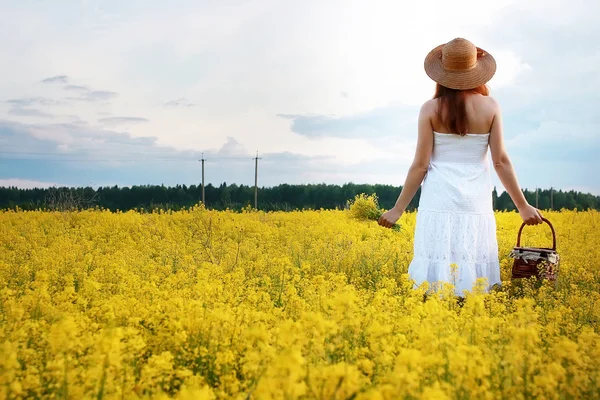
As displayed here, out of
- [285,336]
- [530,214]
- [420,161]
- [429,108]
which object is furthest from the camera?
[530,214]

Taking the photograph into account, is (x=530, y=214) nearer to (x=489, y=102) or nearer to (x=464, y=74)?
(x=489, y=102)

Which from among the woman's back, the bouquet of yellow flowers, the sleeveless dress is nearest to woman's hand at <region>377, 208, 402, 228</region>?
the sleeveless dress

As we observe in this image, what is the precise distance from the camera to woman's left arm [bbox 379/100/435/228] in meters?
5.26

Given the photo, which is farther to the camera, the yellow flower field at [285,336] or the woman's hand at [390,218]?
the woman's hand at [390,218]

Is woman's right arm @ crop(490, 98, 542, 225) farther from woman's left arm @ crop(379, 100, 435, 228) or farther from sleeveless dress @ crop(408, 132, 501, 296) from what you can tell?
woman's left arm @ crop(379, 100, 435, 228)

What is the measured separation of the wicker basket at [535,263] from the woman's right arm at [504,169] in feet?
1.01

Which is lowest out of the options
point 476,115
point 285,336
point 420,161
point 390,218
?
point 285,336

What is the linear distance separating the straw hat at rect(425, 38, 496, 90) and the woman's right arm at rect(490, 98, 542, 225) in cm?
29

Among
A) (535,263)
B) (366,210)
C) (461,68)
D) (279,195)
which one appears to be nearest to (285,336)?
(461,68)

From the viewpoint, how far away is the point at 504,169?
5.44m

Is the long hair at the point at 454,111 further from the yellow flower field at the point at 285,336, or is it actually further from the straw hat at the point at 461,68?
the yellow flower field at the point at 285,336

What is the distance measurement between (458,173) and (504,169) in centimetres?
50

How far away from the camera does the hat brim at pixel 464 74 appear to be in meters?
5.23

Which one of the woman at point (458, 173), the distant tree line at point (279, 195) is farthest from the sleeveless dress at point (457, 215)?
the distant tree line at point (279, 195)
